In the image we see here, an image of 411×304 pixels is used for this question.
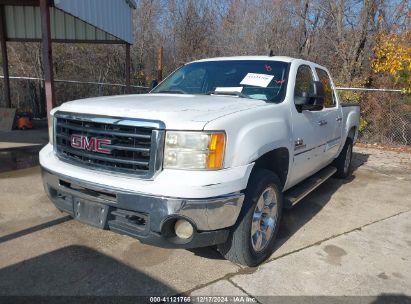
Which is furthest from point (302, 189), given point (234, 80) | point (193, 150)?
point (193, 150)

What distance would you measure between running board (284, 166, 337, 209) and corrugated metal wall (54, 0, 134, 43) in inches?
193

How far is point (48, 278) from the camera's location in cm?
309

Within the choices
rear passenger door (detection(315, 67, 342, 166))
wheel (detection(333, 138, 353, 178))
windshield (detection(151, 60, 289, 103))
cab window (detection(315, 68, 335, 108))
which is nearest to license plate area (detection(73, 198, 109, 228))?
windshield (detection(151, 60, 289, 103))

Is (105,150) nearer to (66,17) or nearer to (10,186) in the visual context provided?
(10,186)

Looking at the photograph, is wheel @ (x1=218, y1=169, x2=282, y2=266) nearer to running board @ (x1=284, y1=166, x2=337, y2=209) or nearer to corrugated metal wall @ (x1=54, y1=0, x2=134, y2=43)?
running board @ (x1=284, y1=166, x2=337, y2=209)

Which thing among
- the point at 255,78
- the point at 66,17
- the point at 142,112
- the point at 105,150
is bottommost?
the point at 105,150

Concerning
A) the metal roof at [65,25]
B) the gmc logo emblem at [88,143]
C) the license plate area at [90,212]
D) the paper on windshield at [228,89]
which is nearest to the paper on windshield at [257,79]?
the paper on windshield at [228,89]

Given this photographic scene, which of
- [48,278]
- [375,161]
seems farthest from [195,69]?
[375,161]

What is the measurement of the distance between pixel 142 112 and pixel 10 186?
357 cm

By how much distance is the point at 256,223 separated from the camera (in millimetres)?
3361

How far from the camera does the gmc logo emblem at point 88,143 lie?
299 centimetres

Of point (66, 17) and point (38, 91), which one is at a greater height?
point (66, 17)

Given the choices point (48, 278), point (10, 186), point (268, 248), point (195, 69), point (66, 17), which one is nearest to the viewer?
point (48, 278)

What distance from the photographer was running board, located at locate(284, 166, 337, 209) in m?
3.89
